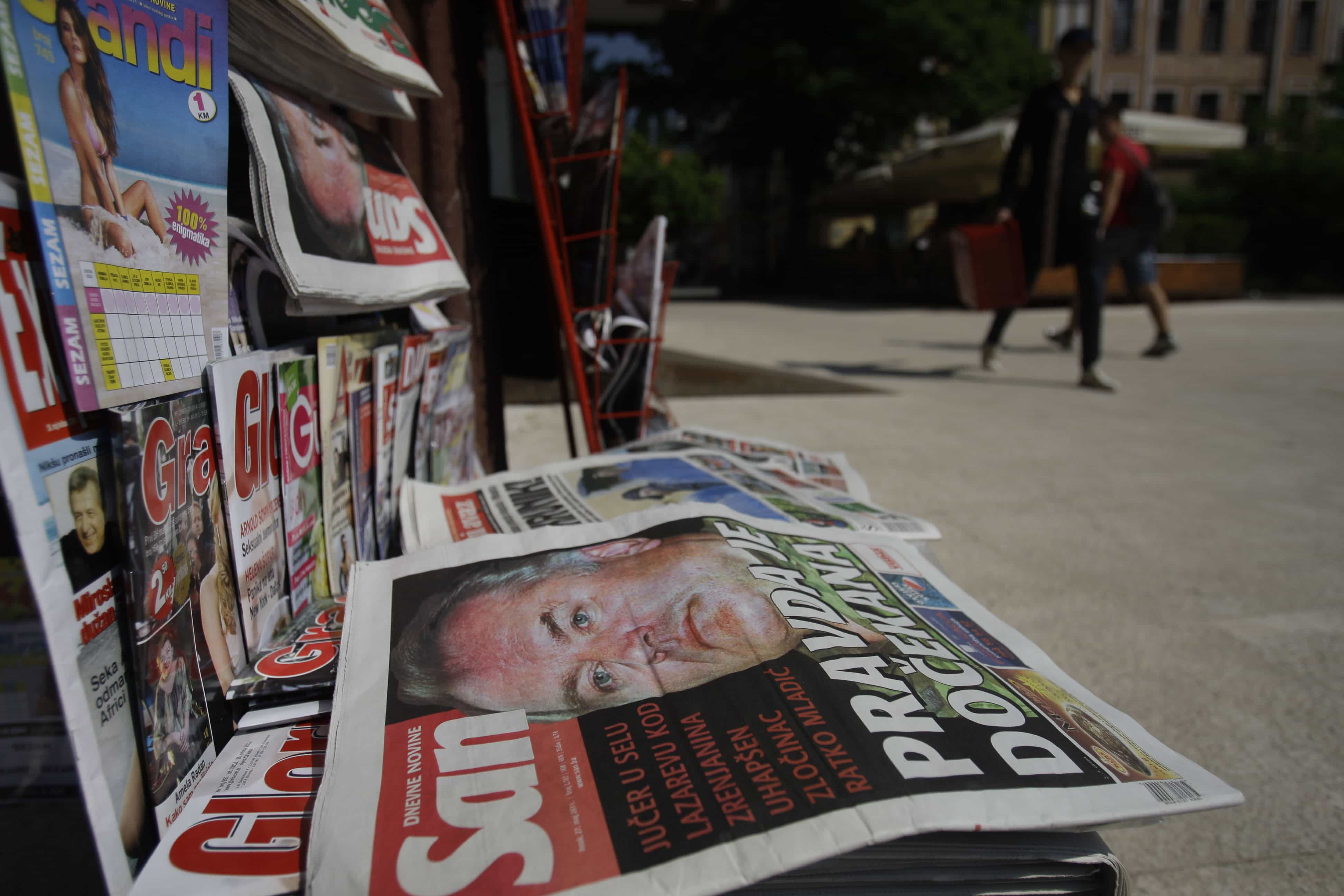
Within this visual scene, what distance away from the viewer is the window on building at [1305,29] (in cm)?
2170

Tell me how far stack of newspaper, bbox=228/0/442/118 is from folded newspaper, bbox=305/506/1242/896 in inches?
23.0

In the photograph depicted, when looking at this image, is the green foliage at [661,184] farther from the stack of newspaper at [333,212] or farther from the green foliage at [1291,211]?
the stack of newspaper at [333,212]

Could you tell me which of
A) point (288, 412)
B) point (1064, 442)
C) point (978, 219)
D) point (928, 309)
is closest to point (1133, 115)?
point (978, 219)

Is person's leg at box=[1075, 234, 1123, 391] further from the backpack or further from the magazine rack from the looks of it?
the magazine rack

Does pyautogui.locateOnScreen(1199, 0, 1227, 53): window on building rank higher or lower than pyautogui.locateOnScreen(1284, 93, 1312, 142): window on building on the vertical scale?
higher

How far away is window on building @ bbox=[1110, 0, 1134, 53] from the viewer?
21.5 metres

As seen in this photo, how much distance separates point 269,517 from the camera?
82 cm

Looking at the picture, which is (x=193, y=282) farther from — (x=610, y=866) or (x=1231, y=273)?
(x=1231, y=273)

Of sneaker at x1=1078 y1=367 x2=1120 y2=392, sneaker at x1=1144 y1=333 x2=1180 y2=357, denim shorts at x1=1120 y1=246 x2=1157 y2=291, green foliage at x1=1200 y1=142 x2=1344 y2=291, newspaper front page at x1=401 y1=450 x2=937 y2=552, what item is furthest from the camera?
green foliage at x1=1200 y1=142 x2=1344 y2=291

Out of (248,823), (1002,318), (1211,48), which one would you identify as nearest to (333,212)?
(248,823)

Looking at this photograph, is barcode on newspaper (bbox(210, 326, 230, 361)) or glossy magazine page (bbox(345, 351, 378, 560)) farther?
glossy magazine page (bbox(345, 351, 378, 560))

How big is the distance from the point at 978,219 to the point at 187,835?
46.7 feet

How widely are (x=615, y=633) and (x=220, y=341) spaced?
46 cm

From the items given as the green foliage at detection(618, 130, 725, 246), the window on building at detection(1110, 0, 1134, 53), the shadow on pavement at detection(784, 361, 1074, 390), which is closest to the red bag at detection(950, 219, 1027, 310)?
the shadow on pavement at detection(784, 361, 1074, 390)
